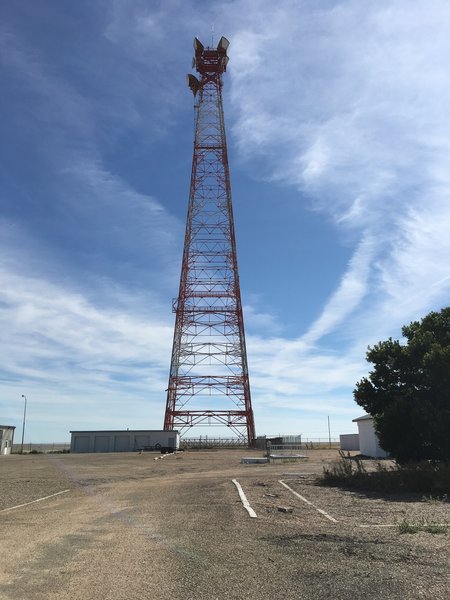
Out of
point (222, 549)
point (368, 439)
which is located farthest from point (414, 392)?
point (368, 439)

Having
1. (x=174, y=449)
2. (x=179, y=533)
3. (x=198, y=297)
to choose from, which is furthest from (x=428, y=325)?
(x=174, y=449)

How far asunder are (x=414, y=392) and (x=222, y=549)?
15.2m

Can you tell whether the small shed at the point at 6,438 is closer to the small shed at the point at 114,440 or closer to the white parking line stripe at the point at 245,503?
the small shed at the point at 114,440

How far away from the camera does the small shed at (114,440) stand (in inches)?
2675

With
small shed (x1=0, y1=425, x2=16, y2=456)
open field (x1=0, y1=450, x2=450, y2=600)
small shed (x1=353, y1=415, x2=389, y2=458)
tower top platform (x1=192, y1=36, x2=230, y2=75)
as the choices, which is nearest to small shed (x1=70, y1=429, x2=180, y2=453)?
small shed (x1=0, y1=425, x2=16, y2=456)

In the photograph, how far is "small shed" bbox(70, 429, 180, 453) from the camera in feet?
223

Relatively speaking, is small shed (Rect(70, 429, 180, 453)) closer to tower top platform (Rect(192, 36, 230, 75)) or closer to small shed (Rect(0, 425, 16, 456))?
small shed (Rect(0, 425, 16, 456))

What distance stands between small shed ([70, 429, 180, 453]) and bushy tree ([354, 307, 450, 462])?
155 ft

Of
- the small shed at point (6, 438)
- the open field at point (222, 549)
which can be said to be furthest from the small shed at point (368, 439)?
the small shed at point (6, 438)

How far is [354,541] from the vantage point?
955 cm

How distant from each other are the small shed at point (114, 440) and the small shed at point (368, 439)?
2681 cm

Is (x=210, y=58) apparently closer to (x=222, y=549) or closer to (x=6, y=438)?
(x=6, y=438)

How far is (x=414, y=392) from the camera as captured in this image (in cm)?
2205

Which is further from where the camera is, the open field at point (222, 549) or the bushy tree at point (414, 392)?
the bushy tree at point (414, 392)
